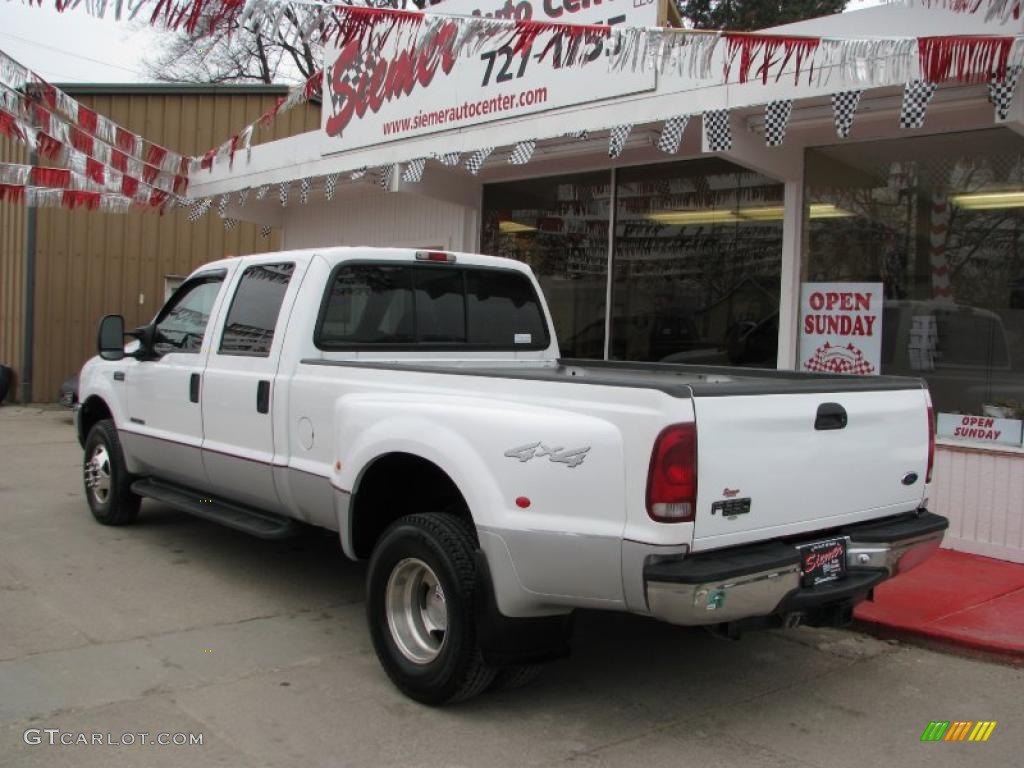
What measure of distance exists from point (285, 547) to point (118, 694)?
8.99 ft

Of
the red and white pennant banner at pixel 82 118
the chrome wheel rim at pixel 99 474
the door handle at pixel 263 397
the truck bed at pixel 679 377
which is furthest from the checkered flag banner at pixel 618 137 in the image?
the red and white pennant banner at pixel 82 118

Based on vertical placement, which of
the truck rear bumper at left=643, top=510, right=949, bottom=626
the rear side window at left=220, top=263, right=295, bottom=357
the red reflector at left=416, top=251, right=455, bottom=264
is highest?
the red reflector at left=416, top=251, right=455, bottom=264

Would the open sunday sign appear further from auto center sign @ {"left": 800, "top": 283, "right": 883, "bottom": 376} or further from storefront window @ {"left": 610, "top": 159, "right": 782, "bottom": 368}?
storefront window @ {"left": 610, "top": 159, "right": 782, "bottom": 368}

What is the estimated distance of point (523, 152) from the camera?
8141mm

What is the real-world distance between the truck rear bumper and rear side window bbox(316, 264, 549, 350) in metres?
2.55

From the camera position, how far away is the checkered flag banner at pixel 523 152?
8102mm

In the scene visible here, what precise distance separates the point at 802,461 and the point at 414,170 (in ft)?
21.6

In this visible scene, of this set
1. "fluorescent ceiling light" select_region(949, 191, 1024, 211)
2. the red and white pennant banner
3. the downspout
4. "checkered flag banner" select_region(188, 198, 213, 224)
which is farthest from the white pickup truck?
the downspout

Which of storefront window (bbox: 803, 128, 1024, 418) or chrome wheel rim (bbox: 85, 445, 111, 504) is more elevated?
storefront window (bbox: 803, 128, 1024, 418)

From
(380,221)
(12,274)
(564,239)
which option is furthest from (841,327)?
(12,274)

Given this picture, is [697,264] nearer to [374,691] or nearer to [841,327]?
[841,327]

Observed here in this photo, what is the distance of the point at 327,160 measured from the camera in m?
10.7

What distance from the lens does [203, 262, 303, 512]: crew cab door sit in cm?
516

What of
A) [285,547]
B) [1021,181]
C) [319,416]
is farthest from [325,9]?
[1021,181]
